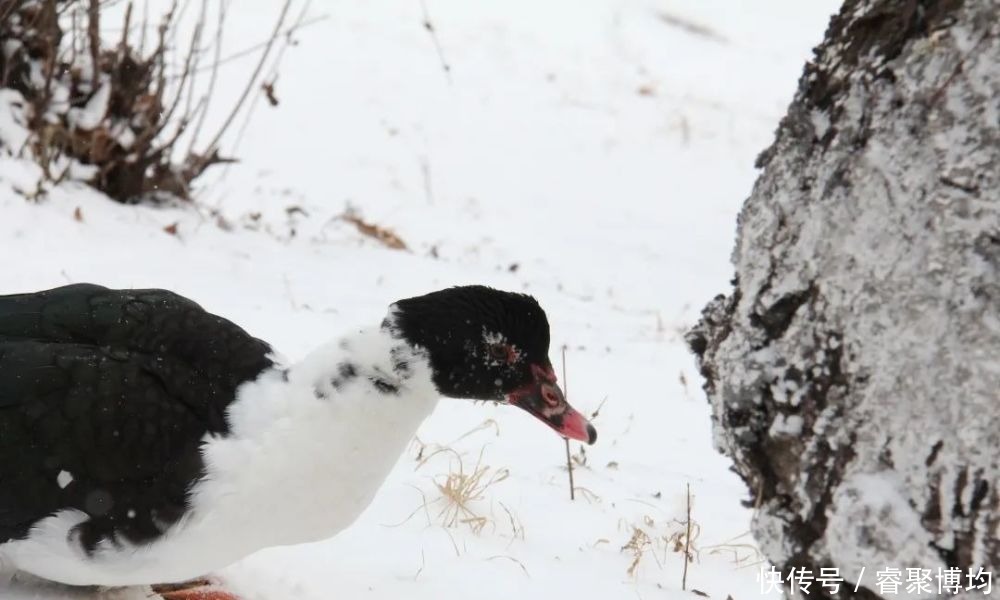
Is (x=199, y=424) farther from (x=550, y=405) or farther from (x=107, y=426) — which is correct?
(x=550, y=405)

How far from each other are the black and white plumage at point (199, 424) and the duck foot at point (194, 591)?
196 millimetres

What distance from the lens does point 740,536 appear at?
3268mm

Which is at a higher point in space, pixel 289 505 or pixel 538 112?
pixel 538 112

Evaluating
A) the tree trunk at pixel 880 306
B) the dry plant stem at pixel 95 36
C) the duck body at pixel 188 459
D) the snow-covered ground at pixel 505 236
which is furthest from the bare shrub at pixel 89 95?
the tree trunk at pixel 880 306

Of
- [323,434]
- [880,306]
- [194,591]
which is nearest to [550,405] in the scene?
[323,434]

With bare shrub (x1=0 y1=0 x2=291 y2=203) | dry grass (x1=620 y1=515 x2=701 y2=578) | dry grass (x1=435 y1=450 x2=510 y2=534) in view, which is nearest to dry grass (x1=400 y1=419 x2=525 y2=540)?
dry grass (x1=435 y1=450 x2=510 y2=534)

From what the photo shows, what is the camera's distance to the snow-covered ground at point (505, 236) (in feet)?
10.4

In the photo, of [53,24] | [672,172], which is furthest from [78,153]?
[672,172]

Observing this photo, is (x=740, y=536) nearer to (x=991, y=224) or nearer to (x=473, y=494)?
(x=473, y=494)

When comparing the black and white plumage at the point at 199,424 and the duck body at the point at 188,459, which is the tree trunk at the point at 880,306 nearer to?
the black and white plumage at the point at 199,424

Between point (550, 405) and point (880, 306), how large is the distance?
1.10 meters

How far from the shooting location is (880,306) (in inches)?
71.3

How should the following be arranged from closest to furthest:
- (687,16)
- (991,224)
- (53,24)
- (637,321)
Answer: (991,224), (53,24), (637,321), (687,16)

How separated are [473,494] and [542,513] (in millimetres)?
228
